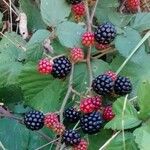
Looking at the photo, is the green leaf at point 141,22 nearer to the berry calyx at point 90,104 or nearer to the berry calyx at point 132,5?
the berry calyx at point 132,5

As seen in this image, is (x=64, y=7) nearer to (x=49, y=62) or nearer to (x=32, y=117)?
(x=49, y=62)

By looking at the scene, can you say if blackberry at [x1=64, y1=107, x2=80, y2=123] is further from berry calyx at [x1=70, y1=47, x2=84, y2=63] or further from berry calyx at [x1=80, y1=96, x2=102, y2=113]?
berry calyx at [x1=70, y1=47, x2=84, y2=63]

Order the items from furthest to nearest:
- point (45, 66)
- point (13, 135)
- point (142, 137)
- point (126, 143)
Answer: point (13, 135), point (45, 66), point (126, 143), point (142, 137)

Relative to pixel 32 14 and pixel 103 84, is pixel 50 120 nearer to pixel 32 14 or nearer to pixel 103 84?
pixel 103 84

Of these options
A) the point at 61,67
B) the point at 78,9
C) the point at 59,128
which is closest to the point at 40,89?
the point at 61,67

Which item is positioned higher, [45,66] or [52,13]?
[52,13]

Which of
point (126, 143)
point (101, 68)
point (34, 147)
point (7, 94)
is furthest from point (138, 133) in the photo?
point (7, 94)

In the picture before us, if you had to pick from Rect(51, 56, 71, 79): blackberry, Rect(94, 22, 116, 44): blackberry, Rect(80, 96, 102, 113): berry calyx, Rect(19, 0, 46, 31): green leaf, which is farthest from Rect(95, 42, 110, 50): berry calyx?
Rect(19, 0, 46, 31): green leaf
